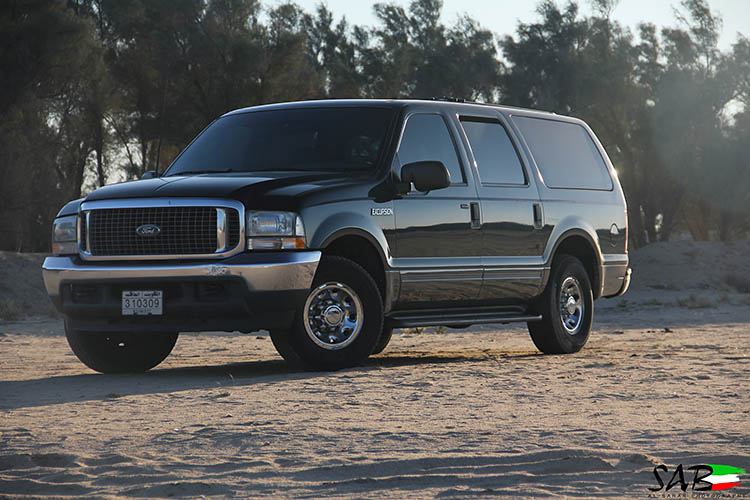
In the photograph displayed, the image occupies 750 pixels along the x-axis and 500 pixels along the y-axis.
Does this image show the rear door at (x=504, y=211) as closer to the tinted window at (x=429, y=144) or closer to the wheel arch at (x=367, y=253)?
the tinted window at (x=429, y=144)

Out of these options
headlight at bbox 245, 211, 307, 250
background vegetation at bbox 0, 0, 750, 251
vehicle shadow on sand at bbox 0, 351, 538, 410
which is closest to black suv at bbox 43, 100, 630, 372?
headlight at bbox 245, 211, 307, 250

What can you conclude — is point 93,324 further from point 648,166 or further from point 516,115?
point 648,166

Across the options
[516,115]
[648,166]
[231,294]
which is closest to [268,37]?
[648,166]

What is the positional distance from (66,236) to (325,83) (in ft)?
114

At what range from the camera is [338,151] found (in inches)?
377

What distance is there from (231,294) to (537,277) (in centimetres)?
342

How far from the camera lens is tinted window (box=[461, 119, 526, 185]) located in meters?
10.3

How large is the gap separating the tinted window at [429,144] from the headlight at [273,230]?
4.84 feet

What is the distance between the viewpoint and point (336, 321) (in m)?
8.91

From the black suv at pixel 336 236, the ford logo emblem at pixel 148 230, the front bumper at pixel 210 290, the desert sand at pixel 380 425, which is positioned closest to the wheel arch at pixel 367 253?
the black suv at pixel 336 236

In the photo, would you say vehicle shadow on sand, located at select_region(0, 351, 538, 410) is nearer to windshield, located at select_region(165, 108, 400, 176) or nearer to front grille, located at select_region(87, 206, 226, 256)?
front grille, located at select_region(87, 206, 226, 256)

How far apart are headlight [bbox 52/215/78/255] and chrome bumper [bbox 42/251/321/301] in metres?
0.37

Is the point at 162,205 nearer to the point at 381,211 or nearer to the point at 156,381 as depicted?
the point at 156,381

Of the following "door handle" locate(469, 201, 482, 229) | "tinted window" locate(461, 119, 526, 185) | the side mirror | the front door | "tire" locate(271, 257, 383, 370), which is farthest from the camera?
"tinted window" locate(461, 119, 526, 185)
